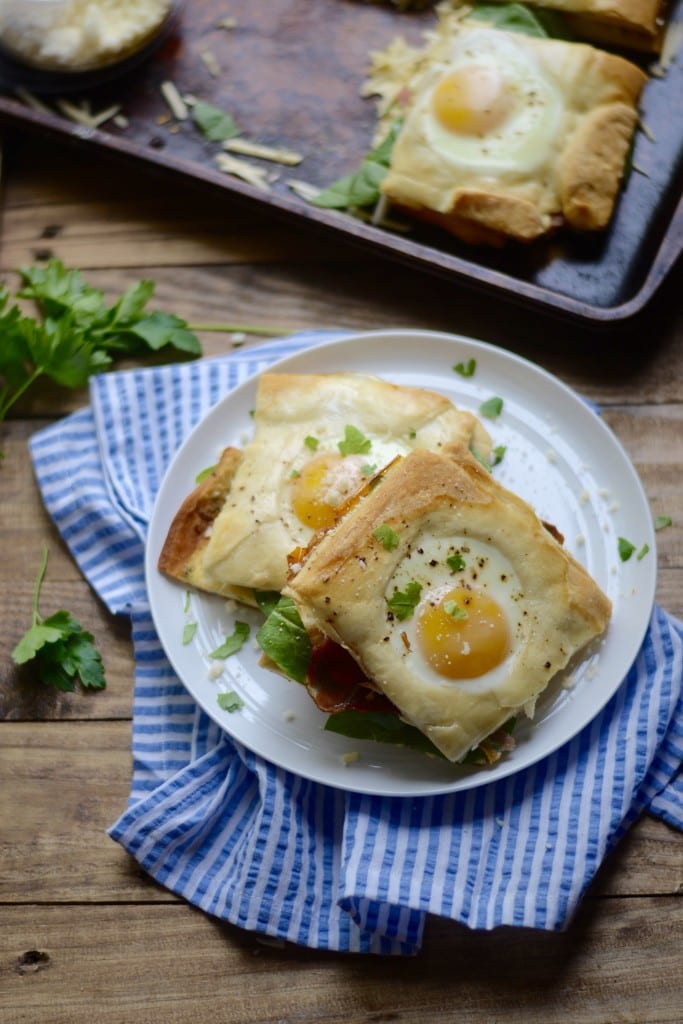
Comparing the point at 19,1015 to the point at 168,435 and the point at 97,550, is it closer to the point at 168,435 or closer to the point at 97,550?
the point at 97,550

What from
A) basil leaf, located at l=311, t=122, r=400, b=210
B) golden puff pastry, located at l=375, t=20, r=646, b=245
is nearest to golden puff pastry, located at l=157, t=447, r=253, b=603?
basil leaf, located at l=311, t=122, r=400, b=210

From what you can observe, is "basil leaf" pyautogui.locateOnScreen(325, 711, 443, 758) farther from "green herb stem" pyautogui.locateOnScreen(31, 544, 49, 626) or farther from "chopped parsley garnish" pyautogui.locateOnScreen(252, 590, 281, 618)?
"green herb stem" pyautogui.locateOnScreen(31, 544, 49, 626)

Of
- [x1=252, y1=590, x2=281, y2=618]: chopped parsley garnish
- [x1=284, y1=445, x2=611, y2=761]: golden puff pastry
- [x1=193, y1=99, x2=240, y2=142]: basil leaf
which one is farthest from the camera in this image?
[x1=193, y1=99, x2=240, y2=142]: basil leaf

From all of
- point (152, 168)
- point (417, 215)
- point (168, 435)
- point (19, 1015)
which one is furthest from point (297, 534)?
point (19, 1015)

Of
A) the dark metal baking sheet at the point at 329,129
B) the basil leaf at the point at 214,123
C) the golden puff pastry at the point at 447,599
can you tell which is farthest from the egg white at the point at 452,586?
the basil leaf at the point at 214,123

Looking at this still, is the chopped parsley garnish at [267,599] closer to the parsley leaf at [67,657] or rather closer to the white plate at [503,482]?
the white plate at [503,482]
